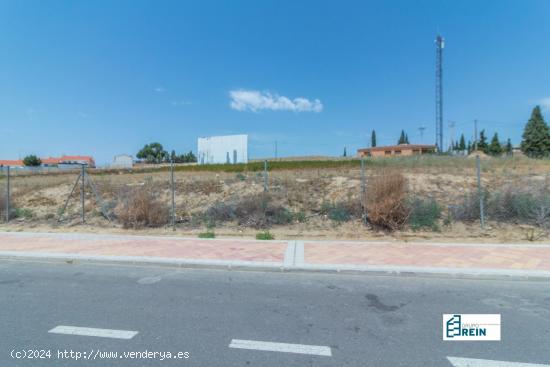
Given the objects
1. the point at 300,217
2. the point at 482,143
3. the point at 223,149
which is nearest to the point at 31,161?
the point at 223,149

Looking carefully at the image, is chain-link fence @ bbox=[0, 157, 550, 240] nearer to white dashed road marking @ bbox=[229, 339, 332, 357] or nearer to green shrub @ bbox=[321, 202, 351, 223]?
green shrub @ bbox=[321, 202, 351, 223]

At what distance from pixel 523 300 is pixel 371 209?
171 inches

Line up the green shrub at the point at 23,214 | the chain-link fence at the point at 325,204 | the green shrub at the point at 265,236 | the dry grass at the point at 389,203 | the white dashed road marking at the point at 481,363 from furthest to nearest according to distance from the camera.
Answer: the green shrub at the point at 23,214, the chain-link fence at the point at 325,204, the dry grass at the point at 389,203, the green shrub at the point at 265,236, the white dashed road marking at the point at 481,363

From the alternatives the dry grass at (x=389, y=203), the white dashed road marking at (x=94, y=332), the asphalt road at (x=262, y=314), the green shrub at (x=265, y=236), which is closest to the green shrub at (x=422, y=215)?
the dry grass at (x=389, y=203)

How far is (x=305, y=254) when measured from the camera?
6.25 meters

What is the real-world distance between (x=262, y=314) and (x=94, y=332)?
1988 millimetres

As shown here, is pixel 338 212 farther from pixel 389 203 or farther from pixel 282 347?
pixel 282 347

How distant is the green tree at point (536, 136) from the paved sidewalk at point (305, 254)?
66.4m

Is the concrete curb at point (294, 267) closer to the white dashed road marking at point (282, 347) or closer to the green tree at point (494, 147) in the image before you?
the white dashed road marking at point (282, 347)

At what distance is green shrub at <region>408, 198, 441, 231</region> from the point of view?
8320 mm

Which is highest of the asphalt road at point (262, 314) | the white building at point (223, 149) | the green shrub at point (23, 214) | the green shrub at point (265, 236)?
the white building at point (223, 149)

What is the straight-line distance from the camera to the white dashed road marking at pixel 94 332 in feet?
9.98

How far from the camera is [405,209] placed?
26.9 feet

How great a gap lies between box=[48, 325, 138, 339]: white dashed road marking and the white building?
43402mm
